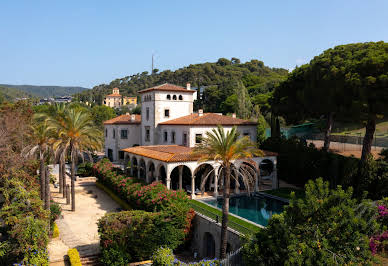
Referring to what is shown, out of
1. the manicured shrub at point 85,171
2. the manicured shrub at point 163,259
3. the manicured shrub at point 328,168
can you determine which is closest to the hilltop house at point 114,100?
the manicured shrub at point 85,171

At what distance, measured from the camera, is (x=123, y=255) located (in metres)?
18.6

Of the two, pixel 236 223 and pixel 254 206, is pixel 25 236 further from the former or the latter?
pixel 254 206

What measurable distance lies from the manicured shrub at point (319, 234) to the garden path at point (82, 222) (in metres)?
12.7

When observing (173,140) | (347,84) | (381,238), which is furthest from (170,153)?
(381,238)

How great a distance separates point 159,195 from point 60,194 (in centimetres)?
1763

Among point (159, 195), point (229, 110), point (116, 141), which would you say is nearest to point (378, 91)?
point (159, 195)

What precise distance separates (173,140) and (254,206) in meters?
13.0

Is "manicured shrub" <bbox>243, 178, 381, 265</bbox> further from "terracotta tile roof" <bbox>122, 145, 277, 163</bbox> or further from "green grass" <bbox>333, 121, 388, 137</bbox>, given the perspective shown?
"green grass" <bbox>333, 121, 388, 137</bbox>

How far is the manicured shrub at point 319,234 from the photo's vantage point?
11.2 m

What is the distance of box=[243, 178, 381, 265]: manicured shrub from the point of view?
11.2 m

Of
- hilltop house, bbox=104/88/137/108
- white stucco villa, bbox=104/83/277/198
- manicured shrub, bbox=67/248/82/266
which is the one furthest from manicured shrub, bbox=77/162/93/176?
hilltop house, bbox=104/88/137/108

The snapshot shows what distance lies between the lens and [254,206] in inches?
1014

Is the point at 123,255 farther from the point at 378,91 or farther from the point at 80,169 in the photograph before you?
the point at 80,169

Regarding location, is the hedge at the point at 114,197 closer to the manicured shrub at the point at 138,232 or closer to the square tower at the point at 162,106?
the manicured shrub at the point at 138,232
